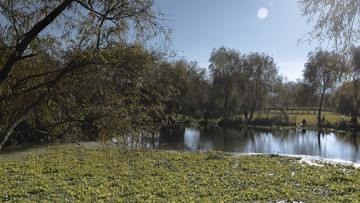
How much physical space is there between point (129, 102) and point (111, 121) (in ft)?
1.62

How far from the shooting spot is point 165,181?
9.25m

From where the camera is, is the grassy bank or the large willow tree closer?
the large willow tree

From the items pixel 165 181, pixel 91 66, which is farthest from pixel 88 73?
pixel 165 181

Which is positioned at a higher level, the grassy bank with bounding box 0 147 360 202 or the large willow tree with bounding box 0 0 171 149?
the large willow tree with bounding box 0 0 171 149

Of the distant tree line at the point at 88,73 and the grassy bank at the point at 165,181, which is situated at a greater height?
the distant tree line at the point at 88,73

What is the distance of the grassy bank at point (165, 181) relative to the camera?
7.43 meters

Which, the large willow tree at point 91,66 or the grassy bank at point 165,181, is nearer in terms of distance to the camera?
the large willow tree at point 91,66

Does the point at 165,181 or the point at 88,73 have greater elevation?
the point at 88,73

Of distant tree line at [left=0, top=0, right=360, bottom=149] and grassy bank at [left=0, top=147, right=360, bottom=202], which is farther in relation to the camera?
grassy bank at [left=0, top=147, right=360, bottom=202]

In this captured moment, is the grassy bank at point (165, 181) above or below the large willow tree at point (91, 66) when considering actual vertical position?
below

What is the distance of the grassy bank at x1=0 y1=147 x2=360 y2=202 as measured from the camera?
7430mm

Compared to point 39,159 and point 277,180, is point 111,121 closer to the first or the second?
point 277,180

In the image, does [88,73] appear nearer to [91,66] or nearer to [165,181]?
[91,66]

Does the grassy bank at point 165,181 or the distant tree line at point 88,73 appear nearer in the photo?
the distant tree line at point 88,73
